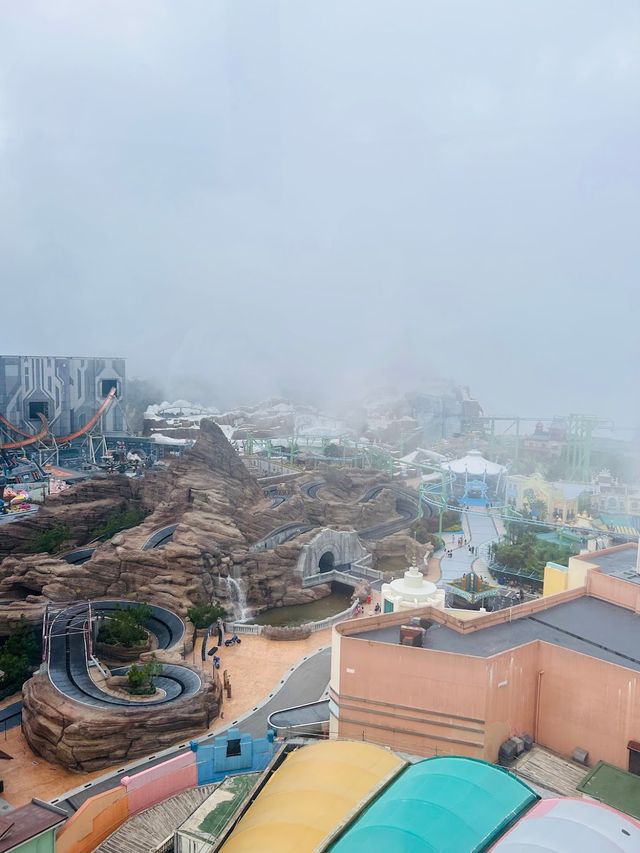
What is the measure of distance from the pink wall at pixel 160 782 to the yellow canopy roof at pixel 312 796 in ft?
14.1

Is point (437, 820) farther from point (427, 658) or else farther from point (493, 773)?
point (427, 658)

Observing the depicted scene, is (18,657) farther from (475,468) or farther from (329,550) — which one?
(475,468)

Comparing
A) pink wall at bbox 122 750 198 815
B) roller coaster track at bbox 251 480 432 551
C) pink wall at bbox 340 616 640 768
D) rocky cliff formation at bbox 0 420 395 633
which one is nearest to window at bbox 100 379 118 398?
roller coaster track at bbox 251 480 432 551

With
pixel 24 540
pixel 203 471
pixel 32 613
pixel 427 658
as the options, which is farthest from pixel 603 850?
pixel 24 540

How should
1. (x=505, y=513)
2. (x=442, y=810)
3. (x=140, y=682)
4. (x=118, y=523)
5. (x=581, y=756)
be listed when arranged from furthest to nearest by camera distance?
(x=505, y=513) → (x=118, y=523) → (x=140, y=682) → (x=581, y=756) → (x=442, y=810)

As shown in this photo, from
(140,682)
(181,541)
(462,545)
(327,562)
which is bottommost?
(462,545)

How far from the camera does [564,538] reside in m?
45.6

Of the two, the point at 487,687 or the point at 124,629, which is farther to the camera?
the point at 124,629

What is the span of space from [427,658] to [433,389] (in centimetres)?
14135

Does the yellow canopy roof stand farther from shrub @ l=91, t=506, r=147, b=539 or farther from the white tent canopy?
the white tent canopy

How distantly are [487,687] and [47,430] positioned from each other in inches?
2773

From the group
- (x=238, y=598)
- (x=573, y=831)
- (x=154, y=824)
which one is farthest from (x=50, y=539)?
(x=573, y=831)

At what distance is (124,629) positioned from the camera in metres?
26.8

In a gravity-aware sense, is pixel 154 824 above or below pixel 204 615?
above
